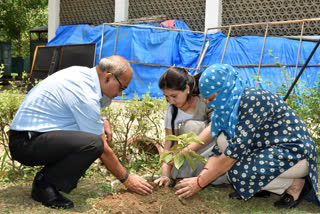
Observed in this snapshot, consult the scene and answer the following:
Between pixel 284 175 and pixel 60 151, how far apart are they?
167cm

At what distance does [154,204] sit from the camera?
9.00 ft

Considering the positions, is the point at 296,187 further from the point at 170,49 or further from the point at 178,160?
the point at 170,49

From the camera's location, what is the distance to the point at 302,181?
113 inches

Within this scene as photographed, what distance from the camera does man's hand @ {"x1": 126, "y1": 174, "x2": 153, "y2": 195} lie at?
2.84 metres

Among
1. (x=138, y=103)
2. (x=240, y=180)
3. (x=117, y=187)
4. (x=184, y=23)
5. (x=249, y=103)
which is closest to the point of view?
(x=249, y=103)

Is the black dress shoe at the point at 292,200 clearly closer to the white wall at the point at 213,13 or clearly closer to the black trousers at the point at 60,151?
the black trousers at the point at 60,151

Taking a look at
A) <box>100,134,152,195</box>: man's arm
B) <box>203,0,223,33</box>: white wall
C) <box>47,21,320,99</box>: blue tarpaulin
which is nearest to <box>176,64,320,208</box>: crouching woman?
<box>100,134,152,195</box>: man's arm

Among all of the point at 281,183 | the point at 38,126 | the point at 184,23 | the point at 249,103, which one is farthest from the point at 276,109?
the point at 184,23

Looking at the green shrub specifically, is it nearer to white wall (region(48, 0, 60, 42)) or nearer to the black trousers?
the black trousers

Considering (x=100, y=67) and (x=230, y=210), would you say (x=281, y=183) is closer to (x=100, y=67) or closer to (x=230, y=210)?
(x=230, y=210)

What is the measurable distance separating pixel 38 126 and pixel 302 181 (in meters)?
2.05

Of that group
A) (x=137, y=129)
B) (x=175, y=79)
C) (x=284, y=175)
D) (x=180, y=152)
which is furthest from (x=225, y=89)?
(x=137, y=129)

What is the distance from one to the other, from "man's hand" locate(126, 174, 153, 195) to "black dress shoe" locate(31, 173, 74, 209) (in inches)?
18.0

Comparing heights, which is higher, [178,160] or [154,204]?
[178,160]
